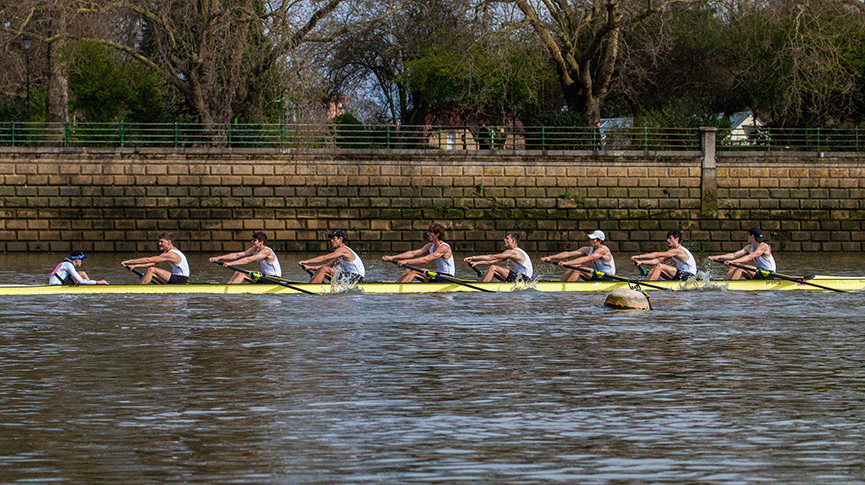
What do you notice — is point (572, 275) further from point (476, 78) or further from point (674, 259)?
point (476, 78)

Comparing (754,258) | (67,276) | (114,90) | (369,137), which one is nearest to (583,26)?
(369,137)

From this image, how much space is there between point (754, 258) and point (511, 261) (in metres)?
4.34

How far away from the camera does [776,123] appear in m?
40.9

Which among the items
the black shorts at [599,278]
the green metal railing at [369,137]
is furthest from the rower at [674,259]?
the green metal railing at [369,137]

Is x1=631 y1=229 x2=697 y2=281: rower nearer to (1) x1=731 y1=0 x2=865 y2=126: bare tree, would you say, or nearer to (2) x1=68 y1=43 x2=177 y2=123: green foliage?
(1) x1=731 y1=0 x2=865 y2=126: bare tree

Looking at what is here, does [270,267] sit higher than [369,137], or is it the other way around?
[369,137]

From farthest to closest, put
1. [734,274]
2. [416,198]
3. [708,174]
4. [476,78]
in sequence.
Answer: [476,78]
[708,174]
[416,198]
[734,274]

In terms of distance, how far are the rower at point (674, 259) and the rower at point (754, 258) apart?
605 millimetres

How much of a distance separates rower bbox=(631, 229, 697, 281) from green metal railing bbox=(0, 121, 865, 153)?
539 inches

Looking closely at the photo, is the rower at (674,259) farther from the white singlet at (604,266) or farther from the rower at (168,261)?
the rower at (168,261)

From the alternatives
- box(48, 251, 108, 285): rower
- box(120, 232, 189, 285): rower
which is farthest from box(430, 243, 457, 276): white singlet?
box(48, 251, 108, 285): rower

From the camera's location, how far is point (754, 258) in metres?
20.4

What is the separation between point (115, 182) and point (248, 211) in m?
3.85

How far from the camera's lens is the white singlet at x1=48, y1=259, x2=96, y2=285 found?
18.7 metres
